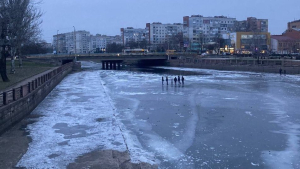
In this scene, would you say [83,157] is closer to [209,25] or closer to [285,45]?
[285,45]

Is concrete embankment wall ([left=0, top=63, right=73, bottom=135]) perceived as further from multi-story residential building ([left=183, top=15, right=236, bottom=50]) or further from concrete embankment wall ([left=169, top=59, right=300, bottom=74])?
multi-story residential building ([left=183, top=15, right=236, bottom=50])

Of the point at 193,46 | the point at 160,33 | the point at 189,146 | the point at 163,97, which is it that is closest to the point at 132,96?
the point at 163,97

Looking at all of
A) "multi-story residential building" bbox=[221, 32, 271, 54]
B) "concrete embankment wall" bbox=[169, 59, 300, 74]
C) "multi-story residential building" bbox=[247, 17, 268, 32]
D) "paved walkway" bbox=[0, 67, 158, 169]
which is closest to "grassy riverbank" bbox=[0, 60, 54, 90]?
"paved walkway" bbox=[0, 67, 158, 169]

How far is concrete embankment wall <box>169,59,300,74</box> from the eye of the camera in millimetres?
61062

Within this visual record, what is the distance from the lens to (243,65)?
73.4 meters

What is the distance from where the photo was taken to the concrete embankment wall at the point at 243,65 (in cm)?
6106

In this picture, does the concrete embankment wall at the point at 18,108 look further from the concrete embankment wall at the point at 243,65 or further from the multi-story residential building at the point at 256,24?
the multi-story residential building at the point at 256,24

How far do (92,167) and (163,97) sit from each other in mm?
18818

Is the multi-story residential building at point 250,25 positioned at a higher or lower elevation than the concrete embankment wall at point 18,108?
higher

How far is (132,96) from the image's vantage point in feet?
104

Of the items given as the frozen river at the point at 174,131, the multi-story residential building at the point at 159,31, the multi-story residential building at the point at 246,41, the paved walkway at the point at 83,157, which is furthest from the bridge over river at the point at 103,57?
the multi-story residential building at the point at 159,31

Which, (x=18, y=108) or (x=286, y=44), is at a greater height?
(x=286, y=44)

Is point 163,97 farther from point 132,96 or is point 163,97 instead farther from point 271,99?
point 271,99

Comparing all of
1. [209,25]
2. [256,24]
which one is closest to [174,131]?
[256,24]
